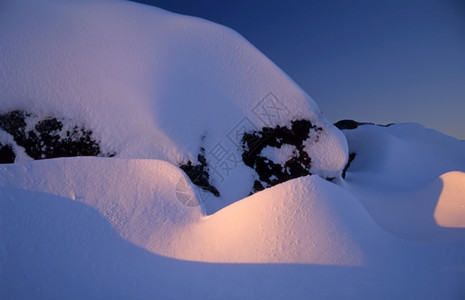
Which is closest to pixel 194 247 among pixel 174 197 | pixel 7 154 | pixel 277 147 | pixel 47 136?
pixel 174 197

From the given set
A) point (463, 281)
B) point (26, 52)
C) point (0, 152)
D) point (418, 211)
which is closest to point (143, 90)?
point (26, 52)

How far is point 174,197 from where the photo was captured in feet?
9.27

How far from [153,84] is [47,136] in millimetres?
1848

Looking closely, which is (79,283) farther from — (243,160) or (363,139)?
(363,139)

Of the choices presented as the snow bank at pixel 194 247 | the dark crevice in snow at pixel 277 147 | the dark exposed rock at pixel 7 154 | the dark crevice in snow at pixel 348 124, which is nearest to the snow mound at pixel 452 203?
the snow bank at pixel 194 247

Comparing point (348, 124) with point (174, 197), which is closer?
point (174, 197)

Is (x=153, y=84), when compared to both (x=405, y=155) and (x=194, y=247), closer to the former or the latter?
(x=194, y=247)

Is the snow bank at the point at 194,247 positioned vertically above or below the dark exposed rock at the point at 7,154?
above

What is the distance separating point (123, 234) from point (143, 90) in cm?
267

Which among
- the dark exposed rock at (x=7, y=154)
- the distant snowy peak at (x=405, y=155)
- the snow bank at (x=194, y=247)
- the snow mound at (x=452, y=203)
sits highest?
the distant snowy peak at (x=405, y=155)

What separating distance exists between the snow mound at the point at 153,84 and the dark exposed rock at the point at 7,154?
640 millimetres

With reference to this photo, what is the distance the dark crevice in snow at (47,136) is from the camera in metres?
3.74

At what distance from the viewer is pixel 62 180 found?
2553mm

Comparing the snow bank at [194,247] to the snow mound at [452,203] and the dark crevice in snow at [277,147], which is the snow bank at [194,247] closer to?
the snow mound at [452,203]
